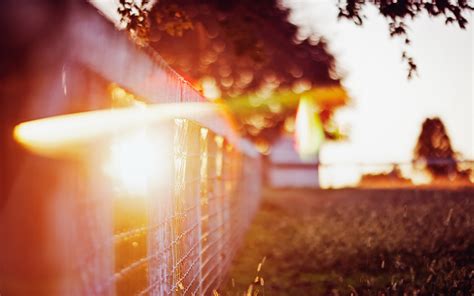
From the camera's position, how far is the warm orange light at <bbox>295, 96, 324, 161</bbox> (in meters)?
39.2

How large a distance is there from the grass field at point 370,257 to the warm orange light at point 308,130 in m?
24.4

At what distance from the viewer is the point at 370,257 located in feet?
33.0

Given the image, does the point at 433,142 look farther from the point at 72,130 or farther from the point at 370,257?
the point at 72,130

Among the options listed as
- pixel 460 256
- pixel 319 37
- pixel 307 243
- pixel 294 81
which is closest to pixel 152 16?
pixel 307 243

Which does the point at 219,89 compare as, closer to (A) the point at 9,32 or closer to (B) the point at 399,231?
(B) the point at 399,231

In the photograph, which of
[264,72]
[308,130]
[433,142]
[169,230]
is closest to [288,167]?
[308,130]

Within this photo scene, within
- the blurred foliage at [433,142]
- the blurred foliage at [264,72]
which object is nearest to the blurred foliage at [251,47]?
the blurred foliage at [264,72]

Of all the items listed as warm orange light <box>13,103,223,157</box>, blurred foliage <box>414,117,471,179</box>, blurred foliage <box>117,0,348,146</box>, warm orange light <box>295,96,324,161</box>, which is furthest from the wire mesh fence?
blurred foliage <box>414,117,471,179</box>

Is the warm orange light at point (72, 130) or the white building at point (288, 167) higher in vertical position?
the white building at point (288, 167)

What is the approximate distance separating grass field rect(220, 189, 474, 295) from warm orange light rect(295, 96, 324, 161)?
24.4 meters

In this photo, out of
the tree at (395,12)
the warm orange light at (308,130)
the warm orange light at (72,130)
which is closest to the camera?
the warm orange light at (72,130)

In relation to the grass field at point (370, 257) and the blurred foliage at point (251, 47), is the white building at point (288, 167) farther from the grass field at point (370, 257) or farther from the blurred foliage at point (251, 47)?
the grass field at point (370, 257)

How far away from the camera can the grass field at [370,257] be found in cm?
792

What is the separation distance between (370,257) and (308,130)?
115 feet
